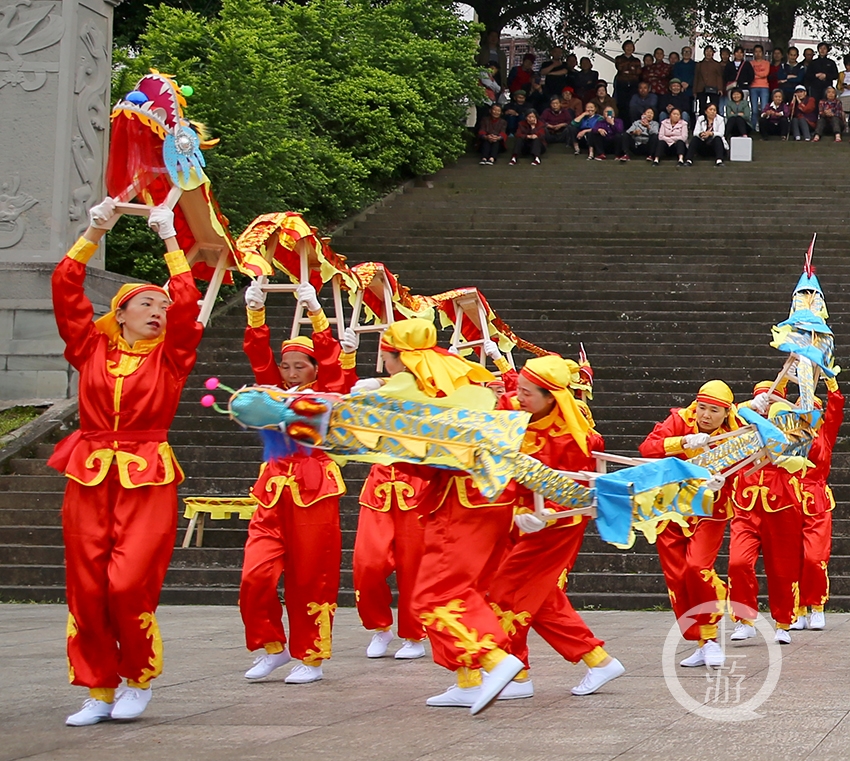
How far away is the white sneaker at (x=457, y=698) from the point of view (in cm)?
628

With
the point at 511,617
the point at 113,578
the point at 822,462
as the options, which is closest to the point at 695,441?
the point at 511,617

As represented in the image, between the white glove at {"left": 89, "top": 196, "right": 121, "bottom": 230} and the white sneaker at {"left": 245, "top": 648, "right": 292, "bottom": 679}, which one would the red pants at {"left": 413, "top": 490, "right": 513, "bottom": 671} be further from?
the white glove at {"left": 89, "top": 196, "right": 121, "bottom": 230}

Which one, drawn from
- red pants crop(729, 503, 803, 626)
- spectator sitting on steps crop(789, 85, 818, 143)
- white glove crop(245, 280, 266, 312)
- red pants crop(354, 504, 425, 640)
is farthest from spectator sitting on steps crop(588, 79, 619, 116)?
white glove crop(245, 280, 266, 312)

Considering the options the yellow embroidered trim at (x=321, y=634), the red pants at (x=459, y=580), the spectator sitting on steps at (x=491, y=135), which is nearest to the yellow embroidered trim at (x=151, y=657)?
the red pants at (x=459, y=580)

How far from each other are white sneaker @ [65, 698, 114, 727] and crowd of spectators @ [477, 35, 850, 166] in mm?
18545

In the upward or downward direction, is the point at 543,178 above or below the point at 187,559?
above

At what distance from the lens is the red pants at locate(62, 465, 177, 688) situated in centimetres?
601

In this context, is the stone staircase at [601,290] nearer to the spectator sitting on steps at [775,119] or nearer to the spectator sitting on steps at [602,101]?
the spectator sitting on steps at [775,119]

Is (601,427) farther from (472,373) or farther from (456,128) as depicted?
(456,128)

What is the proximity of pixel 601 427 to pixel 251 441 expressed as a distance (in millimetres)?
3319

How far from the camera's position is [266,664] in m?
7.48

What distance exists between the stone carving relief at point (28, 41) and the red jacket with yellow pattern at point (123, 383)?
29.0ft

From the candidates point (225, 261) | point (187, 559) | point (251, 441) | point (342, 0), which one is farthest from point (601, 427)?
point (342, 0)

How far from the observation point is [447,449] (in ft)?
19.8
